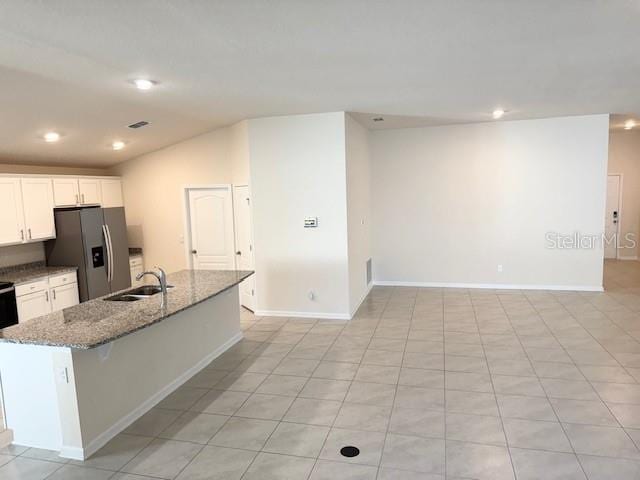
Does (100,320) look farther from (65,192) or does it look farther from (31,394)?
(65,192)

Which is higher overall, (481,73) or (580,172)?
(481,73)

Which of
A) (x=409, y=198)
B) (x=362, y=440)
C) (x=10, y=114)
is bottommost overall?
(x=362, y=440)

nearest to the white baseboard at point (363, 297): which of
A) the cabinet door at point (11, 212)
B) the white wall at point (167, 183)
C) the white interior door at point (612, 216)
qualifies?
the white wall at point (167, 183)

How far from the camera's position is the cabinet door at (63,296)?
5.48 m

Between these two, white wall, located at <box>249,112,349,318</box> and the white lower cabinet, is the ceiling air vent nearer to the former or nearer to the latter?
white wall, located at <box>249,112,349,318</box>

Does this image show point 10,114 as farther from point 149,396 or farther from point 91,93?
point 149,396

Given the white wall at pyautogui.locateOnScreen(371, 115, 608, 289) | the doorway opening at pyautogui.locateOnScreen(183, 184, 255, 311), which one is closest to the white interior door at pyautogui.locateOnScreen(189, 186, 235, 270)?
the doorway opening at pyautogui.locateOnScreen(183, 184, 255, 311)

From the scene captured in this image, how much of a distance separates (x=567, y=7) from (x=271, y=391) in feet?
11.7

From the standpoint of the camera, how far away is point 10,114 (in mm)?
4203

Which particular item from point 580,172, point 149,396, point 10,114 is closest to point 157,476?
point 149,396

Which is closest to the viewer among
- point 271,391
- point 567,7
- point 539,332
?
point 567,7

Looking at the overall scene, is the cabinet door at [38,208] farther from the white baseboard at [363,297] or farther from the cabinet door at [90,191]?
the white baseboard at [363,297]

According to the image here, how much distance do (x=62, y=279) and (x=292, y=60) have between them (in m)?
4.34

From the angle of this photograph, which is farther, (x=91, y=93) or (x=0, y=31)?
(x=91, y=93)
